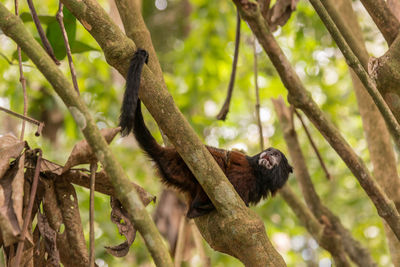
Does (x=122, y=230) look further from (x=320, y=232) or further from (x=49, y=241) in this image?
(x=320, y=232)

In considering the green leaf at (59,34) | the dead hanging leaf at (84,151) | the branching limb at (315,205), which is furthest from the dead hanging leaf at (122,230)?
the branching limb at (315,205)

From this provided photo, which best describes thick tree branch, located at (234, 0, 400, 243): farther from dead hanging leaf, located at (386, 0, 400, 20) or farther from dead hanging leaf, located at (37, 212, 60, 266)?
dead hanging leaf, located at (37, 212, 60, 266)

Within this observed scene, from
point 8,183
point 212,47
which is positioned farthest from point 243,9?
point 212,47

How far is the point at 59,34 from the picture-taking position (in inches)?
116

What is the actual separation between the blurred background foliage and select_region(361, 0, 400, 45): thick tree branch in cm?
256

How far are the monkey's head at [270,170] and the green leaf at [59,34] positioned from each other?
186 centimetres

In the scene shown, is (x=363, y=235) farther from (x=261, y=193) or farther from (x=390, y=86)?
(x=390, y=86)

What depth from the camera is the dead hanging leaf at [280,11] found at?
3711 mm

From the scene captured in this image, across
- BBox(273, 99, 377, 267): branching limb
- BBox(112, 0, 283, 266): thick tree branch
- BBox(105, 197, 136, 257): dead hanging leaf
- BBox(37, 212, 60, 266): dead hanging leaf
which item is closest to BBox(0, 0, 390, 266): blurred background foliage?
BBox(273, 99, 377, 267): branching limb

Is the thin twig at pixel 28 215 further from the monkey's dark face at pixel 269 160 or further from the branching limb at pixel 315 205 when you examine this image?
the branching limb at pixel 315 205


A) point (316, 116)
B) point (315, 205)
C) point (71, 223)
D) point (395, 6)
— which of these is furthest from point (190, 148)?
point (315, 205)

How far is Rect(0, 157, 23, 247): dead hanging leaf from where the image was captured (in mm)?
1525

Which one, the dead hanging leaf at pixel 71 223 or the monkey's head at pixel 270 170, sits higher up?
the dead hanging leaf at pixel 71 223

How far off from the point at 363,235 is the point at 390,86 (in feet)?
17.3
